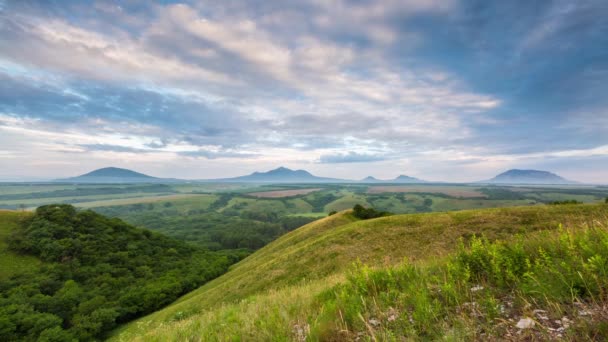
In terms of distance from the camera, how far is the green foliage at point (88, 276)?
36.8m

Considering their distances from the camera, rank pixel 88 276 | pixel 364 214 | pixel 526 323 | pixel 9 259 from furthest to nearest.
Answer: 1. pixel 88 276
2. pixel 9 259
3. pixel 364 214
4. pixel 526 323

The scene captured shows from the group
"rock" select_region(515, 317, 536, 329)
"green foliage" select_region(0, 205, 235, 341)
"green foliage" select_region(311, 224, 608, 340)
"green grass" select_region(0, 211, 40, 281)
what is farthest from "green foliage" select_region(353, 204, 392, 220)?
"green grass" select_region(0, 211, 40, 281)

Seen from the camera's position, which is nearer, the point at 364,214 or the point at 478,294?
the point at 478,294

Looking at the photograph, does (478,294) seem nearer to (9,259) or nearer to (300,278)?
(300,278)

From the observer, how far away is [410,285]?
198 inches

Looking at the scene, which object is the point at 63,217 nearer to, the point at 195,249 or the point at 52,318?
the point at 195,249

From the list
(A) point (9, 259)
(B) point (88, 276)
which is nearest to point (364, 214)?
(B) point (88, 276)

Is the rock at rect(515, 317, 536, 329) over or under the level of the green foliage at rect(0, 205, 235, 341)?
over

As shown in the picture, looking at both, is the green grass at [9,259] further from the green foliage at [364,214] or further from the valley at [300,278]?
the green foliage at [364,214]

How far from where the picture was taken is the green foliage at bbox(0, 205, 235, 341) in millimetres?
36812

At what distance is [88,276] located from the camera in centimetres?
5750

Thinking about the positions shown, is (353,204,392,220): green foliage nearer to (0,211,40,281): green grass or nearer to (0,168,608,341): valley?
(0,168,608,341): valley

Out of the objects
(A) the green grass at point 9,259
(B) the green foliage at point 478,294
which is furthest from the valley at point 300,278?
(A) the green grass at point 9,259

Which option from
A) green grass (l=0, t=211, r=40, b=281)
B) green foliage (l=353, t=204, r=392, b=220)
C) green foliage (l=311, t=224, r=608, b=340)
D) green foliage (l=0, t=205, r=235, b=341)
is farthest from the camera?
green grass (l=0, t=211, r=40, b=281)
